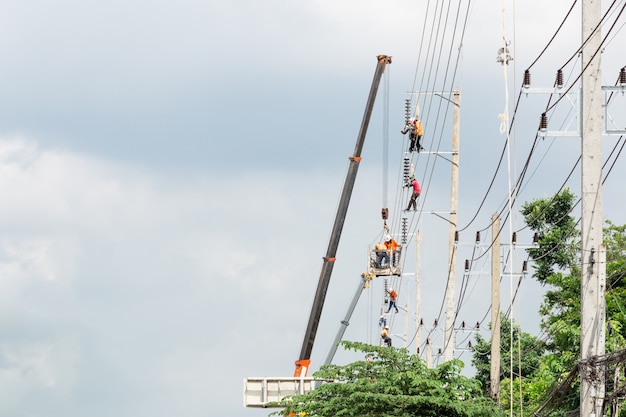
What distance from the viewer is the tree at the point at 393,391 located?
29.2 metres

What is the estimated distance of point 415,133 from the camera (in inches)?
1682

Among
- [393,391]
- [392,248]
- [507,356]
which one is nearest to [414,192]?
[392,248]

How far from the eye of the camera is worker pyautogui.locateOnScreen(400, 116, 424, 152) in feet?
141

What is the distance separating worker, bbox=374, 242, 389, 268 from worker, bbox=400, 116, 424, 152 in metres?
3.86

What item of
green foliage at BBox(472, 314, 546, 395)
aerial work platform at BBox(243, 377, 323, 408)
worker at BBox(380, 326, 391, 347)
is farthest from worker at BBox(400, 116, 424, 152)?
worker at BBox(380, 326, 391, 347)

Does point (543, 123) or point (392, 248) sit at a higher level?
point (392, 248)

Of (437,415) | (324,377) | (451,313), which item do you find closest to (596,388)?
(437,415)

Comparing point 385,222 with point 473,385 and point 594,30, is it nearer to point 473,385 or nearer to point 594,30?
point 473,385

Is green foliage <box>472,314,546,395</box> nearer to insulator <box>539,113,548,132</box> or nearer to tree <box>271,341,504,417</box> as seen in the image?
tree <box>271,341,504,417</box>

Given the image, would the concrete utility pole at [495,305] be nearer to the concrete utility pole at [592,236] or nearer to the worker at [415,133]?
the worker at [415,133]

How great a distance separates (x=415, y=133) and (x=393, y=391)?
48.8 ft

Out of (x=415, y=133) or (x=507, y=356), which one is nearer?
(x=415, y=133)

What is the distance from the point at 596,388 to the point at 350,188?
24055mm

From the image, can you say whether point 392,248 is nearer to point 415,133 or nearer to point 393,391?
point 415,133
